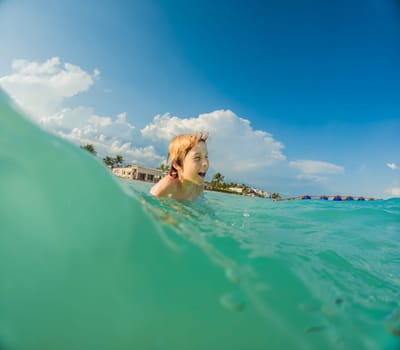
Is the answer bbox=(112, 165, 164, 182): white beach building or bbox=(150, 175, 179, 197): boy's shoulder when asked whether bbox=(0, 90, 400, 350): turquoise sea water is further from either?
bbox=(112, 165, 164, 182): white beach building

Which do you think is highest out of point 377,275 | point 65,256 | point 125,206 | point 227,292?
point 125,206

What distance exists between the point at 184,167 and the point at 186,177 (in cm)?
16

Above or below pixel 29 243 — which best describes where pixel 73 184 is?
above

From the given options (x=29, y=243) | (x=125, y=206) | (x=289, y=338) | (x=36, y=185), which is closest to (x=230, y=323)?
(x=289, y=338)

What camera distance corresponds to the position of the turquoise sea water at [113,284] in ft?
2.32

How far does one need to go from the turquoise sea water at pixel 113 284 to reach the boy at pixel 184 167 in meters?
2.05

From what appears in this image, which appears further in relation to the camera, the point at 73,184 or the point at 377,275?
the point at 377,275

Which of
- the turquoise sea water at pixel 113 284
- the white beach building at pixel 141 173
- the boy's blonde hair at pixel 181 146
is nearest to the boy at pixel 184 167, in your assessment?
the boy's blonde hair at pixel 181 146

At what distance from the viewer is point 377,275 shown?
1.76 m

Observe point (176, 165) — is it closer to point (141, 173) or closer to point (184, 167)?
point (184, 167)

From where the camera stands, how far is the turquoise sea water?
708 millimetres

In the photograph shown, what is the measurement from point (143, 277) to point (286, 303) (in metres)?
0.65

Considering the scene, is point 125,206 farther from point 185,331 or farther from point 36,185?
point 185,331

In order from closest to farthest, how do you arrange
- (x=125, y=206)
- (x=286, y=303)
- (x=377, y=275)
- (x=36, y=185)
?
(x=36, y=185), (x=286, y=303), (x=125, y=206), (x=377, y=275)
